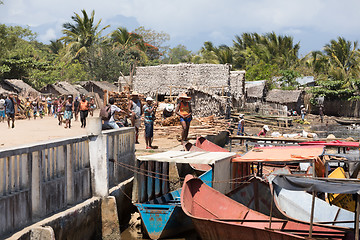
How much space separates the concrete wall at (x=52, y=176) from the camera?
5.84m

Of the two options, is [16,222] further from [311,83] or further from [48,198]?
[311,83]

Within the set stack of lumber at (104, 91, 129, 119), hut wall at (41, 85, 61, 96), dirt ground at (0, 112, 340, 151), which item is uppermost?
hut wall at (41, 85, 61, 96)

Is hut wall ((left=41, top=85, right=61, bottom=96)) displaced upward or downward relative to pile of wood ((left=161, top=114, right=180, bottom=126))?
upward

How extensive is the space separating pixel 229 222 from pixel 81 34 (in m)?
51.9

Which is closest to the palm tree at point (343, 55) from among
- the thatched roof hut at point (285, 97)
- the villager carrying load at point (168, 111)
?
the thatched roof hut at point (285, 97)

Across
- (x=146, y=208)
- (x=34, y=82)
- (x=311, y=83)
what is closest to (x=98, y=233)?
(x=146, y=208)

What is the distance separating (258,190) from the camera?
9.74m

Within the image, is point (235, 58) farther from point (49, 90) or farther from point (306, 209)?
point (306, 209)

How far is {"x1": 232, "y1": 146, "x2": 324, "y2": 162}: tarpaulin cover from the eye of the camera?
931 cm

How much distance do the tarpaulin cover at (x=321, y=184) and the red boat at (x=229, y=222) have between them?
0.70 metres

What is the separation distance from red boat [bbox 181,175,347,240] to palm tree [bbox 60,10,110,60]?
48316mm

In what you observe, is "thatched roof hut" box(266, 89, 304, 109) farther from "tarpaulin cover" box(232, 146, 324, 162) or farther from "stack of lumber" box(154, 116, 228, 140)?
"tarpaulin cover" box(232, 146, 324, 162)

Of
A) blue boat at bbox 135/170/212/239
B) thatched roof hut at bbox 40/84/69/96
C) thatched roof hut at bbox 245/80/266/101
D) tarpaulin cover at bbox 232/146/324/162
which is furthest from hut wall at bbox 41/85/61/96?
blue boat at bbox 135/170/212/239

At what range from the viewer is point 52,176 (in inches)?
272
